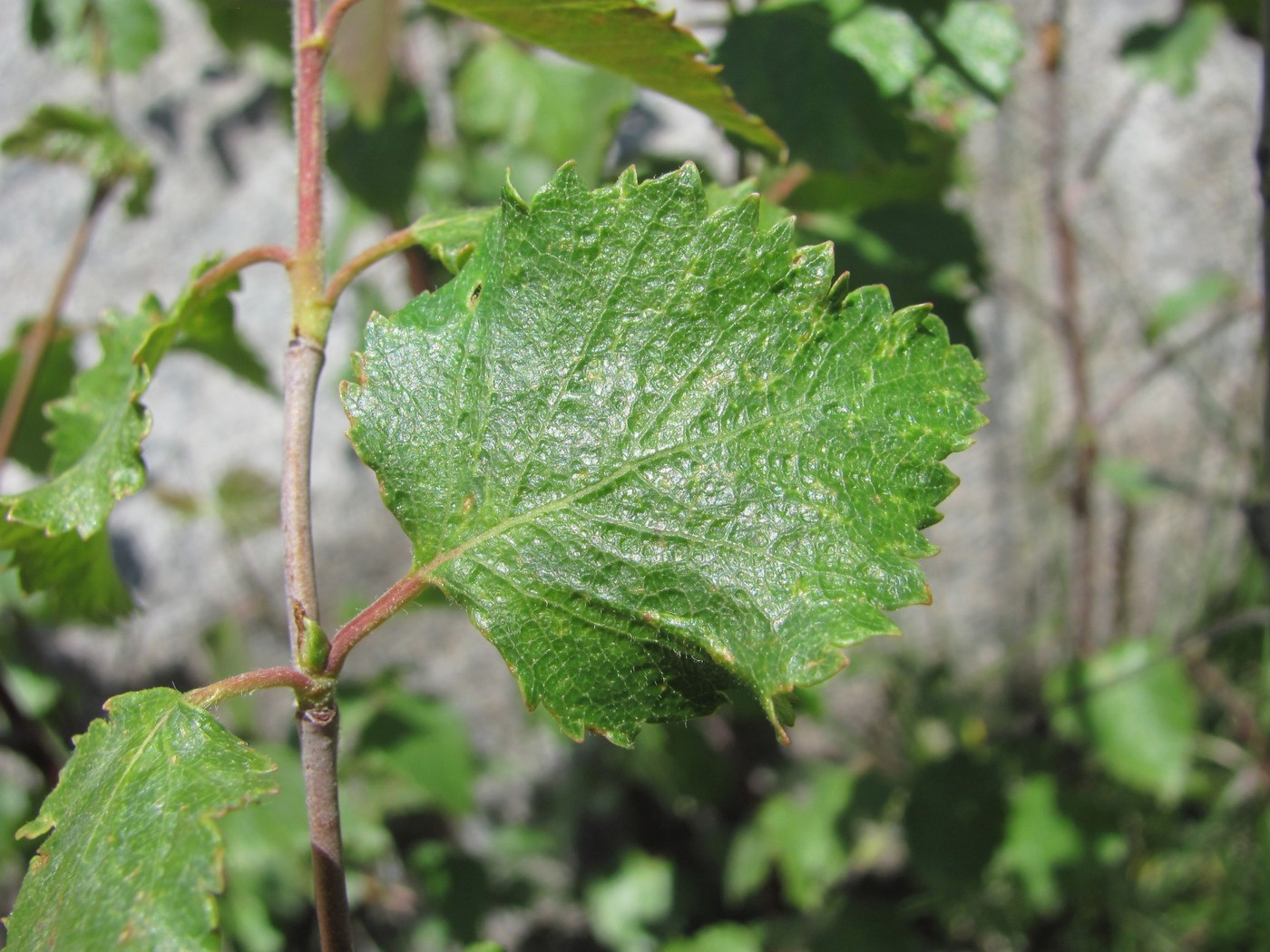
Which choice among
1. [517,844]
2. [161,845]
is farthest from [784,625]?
[517,844]

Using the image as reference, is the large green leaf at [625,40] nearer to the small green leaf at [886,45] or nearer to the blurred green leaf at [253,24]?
the small green leaf at [886,45]

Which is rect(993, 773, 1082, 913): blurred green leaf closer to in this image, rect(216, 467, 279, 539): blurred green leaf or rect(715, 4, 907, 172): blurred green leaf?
rect(715, 4, 907, 172): blurred green leaf

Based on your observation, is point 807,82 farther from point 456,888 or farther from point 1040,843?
point 456,888

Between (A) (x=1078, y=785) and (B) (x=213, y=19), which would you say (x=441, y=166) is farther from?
(A) (x=1078, y=785)

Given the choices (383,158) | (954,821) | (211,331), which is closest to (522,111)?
(383,158)

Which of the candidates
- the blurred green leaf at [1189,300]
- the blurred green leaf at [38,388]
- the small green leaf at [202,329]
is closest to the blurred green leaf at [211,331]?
the small green leaf at [202,329]

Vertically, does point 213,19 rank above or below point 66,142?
above

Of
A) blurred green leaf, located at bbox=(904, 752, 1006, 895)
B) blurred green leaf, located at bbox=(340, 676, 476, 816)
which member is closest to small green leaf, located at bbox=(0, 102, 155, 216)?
blurred green leaf, located at bbox=(340, 676, 476, 816)
